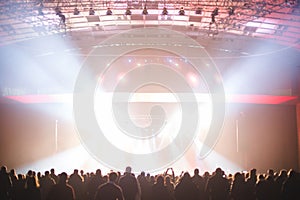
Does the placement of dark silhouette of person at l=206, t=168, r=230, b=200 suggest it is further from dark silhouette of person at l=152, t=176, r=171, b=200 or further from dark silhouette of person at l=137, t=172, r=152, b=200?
dark silhouette of person at l=137, t=172, r=152, b=200

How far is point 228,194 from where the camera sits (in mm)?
7539

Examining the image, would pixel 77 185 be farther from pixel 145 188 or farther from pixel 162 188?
pixel 162 188

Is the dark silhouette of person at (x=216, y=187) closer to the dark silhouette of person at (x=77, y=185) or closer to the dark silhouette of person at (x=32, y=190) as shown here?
the dark silhouette of person at (x=77, y=185)

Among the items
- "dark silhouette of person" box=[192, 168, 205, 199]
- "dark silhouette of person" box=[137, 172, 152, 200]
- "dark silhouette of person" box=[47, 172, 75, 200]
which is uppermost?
"dark silhouette of person" box=[47, 172, 75, 200]

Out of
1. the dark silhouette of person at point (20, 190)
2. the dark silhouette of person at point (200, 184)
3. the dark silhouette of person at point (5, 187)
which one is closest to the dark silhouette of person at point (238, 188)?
the dark silhouette of person at point (200, 184)

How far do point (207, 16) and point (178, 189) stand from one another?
1395 cm

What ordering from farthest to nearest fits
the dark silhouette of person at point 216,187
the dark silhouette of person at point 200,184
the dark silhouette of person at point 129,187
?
1. the dark silhouette of person at point 200,184
2. the dark silhouette of person at point 216,187
3. the dark silhouette of person at point 129,187

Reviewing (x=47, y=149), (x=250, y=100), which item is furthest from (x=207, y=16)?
(x=47, y=149)

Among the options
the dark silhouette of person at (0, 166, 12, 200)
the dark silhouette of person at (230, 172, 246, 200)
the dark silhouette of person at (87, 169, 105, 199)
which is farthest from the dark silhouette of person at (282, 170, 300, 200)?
the dark silhouette of person at (0, 166, 12, 200)

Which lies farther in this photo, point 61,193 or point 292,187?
point 292,187

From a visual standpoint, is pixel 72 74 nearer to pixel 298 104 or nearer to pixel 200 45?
pixel 200 45

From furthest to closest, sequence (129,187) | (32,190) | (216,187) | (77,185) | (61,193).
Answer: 1. (77,185)
2. (216,187)
3. (32,190)
4. (129,187)
5. (61,193)

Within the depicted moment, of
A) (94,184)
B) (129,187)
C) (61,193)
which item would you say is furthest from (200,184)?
Result: (61,193)

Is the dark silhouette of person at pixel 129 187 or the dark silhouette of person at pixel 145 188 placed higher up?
the dark silhouette of person at pixel 129 187
